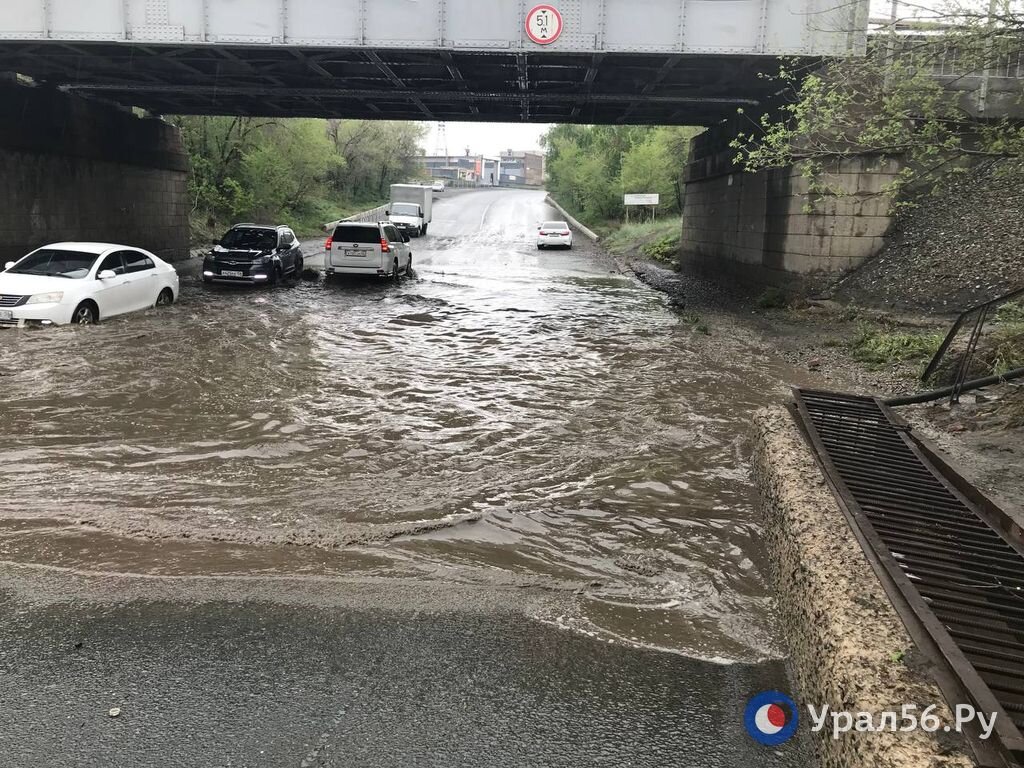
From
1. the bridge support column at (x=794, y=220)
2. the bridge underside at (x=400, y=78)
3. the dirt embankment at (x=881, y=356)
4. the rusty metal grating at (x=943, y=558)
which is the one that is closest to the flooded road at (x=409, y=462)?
the rusty metal grating at (x=943, y=558)

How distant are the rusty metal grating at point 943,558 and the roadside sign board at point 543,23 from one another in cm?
1149

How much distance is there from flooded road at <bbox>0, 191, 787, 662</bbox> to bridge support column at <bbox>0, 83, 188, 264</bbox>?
816 cm

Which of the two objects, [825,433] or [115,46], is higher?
[115,46]

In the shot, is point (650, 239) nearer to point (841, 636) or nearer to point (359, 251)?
point (359, 251)

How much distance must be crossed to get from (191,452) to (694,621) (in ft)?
16.6

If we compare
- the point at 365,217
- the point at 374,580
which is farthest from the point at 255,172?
the point at 374,580

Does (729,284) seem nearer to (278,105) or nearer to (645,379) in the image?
(645,379)

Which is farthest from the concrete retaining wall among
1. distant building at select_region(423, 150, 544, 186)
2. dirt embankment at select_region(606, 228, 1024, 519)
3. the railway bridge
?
distant building at select_region(423, 150, 544, 186)

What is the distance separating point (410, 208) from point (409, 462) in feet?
135

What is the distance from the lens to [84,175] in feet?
74.4

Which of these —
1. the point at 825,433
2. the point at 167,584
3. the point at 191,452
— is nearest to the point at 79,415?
the point at 191,452

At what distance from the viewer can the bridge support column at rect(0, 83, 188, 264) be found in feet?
64.3

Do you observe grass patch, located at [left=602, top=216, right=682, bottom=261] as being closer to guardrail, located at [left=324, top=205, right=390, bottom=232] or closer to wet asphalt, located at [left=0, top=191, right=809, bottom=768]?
guardrail, located at [left=324, top=205, right=390, bottom=232]

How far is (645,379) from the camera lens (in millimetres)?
11234
